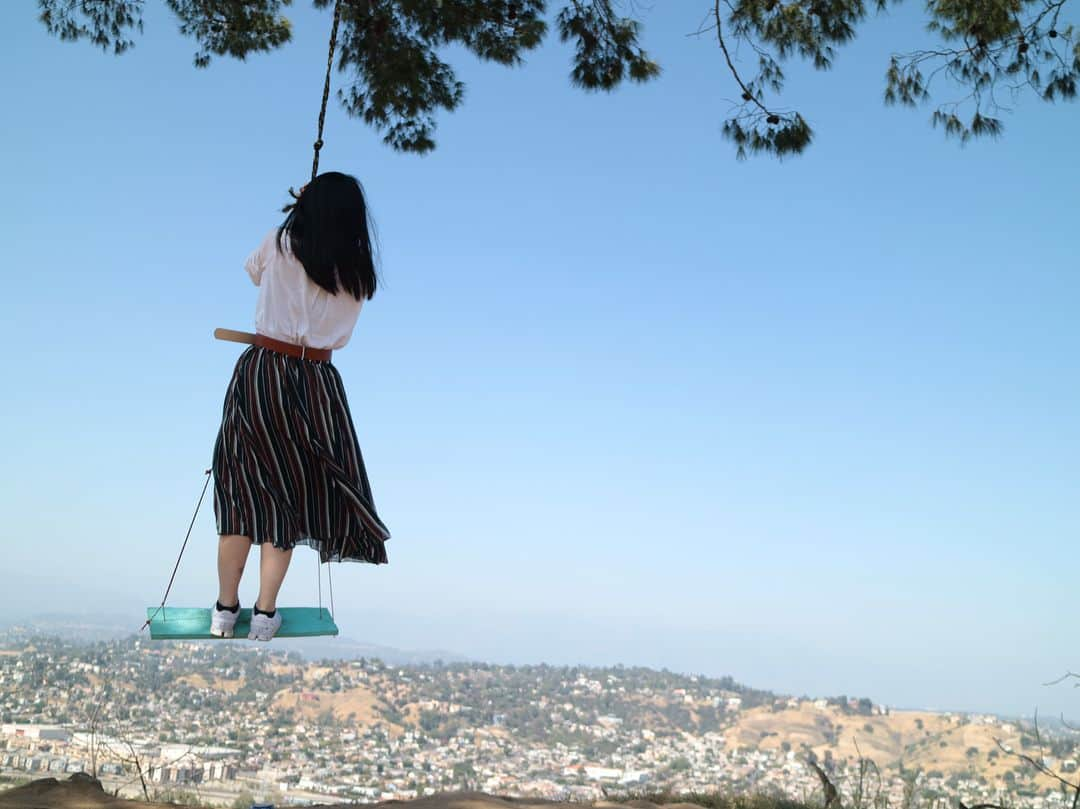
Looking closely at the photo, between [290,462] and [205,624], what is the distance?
64cm

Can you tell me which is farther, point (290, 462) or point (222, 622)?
point (290, 462)

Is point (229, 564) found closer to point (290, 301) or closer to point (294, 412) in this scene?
point (294, 412)

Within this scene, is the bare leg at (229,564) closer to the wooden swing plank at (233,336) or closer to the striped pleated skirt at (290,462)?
the striped pleated skirt at (290,462)

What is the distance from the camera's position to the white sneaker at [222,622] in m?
3.39

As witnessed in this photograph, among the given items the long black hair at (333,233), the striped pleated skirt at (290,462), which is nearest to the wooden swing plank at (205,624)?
the striped pleated skirt at (290,462)

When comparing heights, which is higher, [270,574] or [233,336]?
[233,336]

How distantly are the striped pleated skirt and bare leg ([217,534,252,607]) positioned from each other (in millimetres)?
40

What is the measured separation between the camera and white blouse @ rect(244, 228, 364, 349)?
3.57 metres

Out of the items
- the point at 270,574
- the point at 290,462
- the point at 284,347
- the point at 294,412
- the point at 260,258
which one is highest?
the point at 260,258

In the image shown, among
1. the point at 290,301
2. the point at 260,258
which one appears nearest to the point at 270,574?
the point at 290,301

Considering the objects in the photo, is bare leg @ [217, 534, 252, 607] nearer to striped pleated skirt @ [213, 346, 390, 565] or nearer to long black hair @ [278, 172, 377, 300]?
striped pleated skirt @ [213, 346, 390, 565]

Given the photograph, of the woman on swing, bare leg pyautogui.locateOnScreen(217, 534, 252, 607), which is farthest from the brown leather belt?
bare leg pyautogui.locateOnScreen(217, 534, 252, 607)

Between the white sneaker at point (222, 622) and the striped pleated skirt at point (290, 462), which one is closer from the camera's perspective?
the white sneaker at point (222, 622)

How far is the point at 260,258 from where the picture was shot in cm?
364
